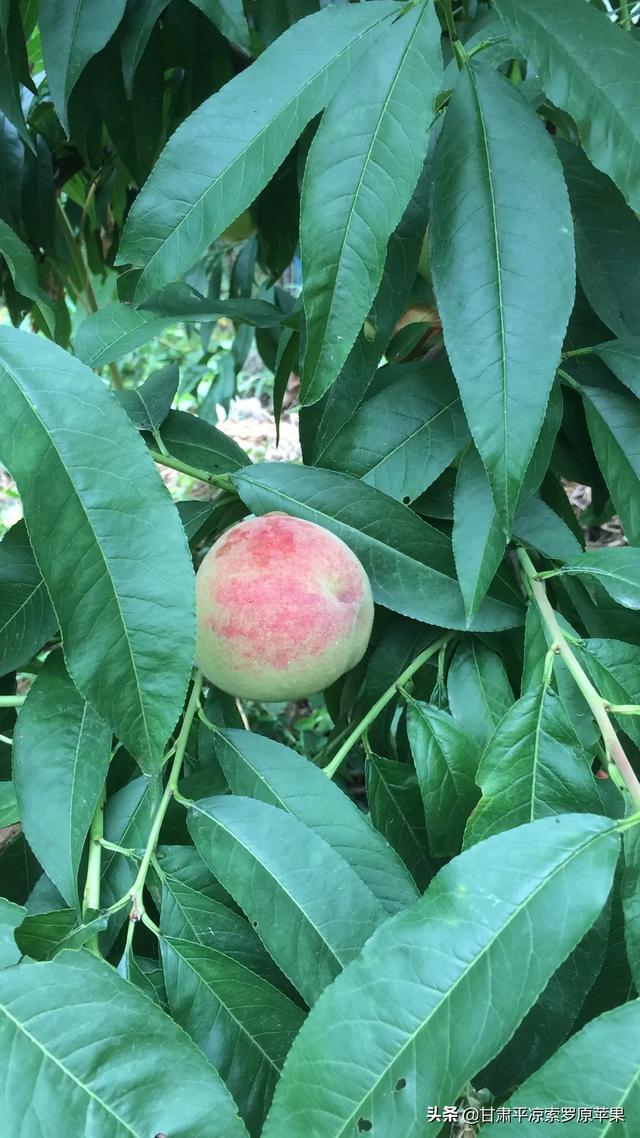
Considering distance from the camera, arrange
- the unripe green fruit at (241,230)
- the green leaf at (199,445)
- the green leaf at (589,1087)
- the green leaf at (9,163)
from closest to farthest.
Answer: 1. the green leaf at (589,1087)
2. the green leaf at (199,445)
3. the green leaf at (9,163)
4. the unripe green fruit at (241,230)

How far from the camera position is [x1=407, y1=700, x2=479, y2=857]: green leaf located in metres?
0.72

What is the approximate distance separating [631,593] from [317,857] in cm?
33

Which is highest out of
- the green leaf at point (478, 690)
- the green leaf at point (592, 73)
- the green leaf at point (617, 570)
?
the green leaf at point (592, 73)

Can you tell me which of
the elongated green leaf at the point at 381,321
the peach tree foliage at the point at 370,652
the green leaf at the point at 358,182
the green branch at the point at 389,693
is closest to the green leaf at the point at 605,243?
the peach tree foliage at the point at 370,652

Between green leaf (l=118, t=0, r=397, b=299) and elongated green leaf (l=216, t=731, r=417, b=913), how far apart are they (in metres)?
0.42

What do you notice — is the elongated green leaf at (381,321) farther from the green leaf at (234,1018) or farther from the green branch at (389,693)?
the green leaf at (234,1018)

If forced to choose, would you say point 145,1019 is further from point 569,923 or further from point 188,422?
point 188,422

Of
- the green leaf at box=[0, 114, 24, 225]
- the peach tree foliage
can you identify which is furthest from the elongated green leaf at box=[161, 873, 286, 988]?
the green leaf at box=[0, 114, 24, 225]

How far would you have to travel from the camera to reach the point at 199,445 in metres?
0.91

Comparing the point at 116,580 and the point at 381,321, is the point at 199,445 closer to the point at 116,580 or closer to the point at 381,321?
the point at 381,321

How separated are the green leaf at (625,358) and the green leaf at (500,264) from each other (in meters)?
Answer: 0.17

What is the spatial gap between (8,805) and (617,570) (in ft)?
1.82

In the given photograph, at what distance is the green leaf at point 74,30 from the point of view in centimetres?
83

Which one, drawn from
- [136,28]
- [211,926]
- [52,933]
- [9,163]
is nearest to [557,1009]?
[211,926]
